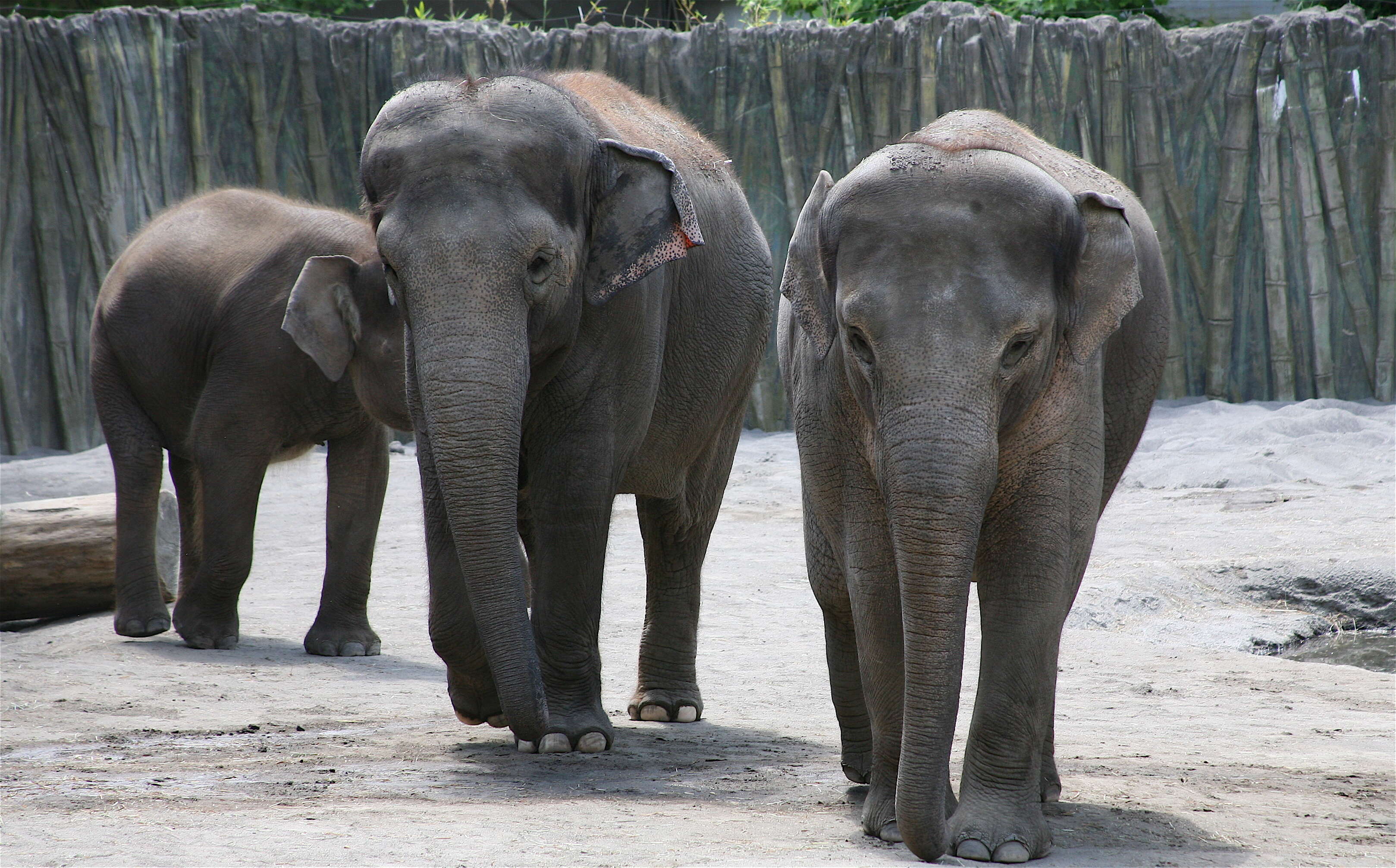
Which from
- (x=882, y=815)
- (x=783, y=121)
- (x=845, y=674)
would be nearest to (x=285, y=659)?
(x=845, y=674)

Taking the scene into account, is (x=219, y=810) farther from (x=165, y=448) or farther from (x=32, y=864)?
(x=165, y=448)

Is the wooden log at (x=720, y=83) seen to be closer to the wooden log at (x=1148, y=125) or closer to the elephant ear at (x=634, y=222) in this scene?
the wooden log at (x=1148, y=125)

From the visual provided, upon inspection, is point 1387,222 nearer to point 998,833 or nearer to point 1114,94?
point 1114,94

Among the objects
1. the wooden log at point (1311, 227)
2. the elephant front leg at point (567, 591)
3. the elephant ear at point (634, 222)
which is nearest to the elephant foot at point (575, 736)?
the elephant front leg at point (567, 591)

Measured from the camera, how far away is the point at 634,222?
4.27 meters

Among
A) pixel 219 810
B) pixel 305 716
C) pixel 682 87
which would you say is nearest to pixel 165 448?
pixel 305 716

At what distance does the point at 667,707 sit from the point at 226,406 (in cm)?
223

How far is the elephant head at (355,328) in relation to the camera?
4.63 metres

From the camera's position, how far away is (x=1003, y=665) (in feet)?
10.3

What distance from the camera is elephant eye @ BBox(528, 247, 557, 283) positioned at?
12.9 ft

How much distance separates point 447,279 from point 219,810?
134cm

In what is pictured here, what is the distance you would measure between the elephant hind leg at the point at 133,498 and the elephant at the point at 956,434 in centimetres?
364

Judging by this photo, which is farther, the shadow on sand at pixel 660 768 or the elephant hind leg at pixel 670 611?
the elephant hind leg at pixel 670 611

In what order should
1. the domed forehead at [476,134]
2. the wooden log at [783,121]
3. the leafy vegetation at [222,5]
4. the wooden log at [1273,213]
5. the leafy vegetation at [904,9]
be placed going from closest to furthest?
the domed forehead at [476,134] < the wooden log at [1273,213] < the wooden log at [783,121] < the leafy vegetation at [904,9] < the leafy vegetation at [222,5]
